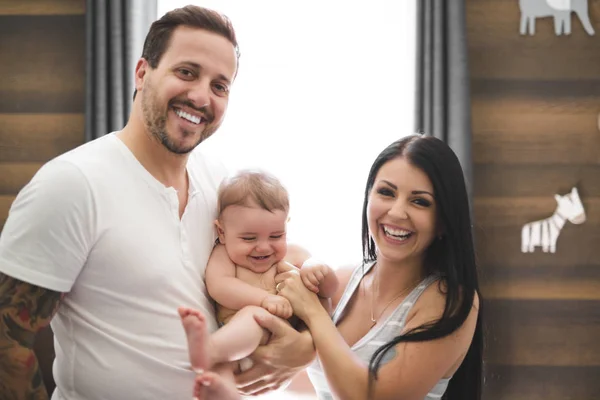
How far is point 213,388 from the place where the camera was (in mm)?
1649

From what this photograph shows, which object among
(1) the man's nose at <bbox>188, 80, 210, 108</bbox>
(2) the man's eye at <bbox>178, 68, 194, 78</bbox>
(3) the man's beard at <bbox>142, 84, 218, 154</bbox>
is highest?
(2) the man's eye at <bbox>178, 68, 194, 78</bbox>

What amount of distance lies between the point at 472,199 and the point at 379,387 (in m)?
1.62

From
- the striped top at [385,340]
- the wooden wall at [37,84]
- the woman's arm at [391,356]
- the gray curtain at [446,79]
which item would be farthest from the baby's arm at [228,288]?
the wooden wall at [37,84]

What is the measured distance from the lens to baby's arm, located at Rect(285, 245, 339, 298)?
6.44ft

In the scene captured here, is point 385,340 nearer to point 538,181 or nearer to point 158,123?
point 158,123

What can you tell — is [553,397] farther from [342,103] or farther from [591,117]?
[342,103]

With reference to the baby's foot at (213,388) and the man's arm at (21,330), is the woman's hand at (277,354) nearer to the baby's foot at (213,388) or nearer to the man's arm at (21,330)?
the baby's foot at (213,388)

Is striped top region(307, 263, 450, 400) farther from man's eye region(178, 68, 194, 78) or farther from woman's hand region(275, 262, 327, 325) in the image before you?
man's eye region(178, 68, 194, 78)

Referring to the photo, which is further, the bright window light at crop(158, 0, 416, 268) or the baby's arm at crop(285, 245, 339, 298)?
the bright window light at crop(158, 0, 416, 268)

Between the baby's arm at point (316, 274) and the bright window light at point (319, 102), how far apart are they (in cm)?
134

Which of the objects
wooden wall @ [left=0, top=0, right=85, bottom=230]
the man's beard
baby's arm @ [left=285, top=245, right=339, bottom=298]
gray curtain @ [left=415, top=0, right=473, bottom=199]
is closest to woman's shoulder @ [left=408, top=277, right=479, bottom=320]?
baby's arm @ [left=285, top=245, right=339, bottom=298]

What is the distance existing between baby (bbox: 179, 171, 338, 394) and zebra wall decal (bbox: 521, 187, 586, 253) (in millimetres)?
1740

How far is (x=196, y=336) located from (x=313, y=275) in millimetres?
488

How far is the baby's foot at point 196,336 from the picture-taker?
1.57 metres
